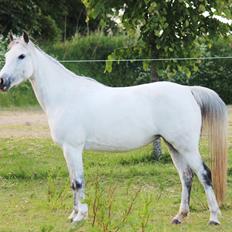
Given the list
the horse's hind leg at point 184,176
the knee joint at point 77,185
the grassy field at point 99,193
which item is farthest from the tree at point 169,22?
the knee joint at point 77,185

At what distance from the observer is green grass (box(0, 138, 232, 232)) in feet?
16.8

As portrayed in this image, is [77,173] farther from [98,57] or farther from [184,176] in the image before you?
[98,57]

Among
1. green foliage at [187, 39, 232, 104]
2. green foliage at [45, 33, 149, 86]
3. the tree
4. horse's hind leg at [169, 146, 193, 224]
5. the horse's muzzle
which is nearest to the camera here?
the horse's muzzle

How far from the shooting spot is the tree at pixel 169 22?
8.05m

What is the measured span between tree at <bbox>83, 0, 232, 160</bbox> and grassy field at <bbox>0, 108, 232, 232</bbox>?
1.53m

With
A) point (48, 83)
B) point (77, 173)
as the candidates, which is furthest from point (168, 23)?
point (77, 173)

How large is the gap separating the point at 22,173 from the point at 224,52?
10.7 meters

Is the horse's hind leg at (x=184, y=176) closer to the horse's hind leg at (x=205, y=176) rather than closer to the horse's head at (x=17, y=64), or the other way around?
the horse's hind leg at (x=205, y=176)

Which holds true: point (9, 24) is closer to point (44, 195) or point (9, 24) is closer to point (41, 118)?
point (41, 118)

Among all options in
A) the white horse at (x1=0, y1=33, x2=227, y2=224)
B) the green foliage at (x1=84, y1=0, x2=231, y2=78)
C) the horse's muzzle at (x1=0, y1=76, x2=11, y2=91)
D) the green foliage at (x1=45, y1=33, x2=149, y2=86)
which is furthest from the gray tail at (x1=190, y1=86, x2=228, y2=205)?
the green foliage at (x1=45, y1=33, x2=149, y2=86)

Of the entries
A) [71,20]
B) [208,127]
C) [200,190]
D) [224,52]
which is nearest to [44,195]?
[200,190]

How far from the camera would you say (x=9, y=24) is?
16219 mm

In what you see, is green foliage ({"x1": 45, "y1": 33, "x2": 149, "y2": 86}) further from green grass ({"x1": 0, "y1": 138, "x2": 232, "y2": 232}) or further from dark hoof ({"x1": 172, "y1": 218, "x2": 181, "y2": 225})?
dark hoof ({"x1": 172, "y1": 218, "x2": 181, "y2": 225})

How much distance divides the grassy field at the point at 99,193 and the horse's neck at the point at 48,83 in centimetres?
93
